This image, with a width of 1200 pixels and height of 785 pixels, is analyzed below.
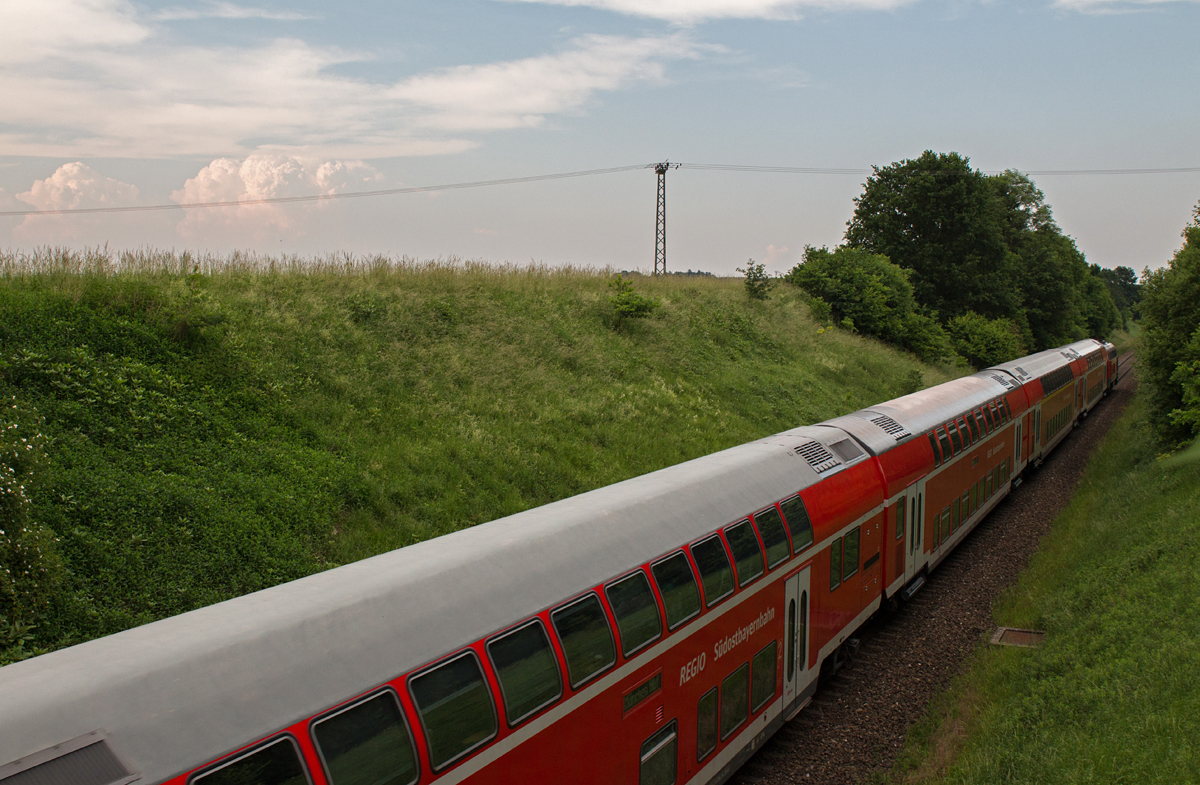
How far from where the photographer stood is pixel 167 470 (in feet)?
39.9

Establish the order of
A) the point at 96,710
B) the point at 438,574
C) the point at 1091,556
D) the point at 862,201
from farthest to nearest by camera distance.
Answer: the point at 862,201 → the point at 1091,556 → the point at 438,574 → the point at 96,710

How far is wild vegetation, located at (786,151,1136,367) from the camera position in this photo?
44375 millimetres

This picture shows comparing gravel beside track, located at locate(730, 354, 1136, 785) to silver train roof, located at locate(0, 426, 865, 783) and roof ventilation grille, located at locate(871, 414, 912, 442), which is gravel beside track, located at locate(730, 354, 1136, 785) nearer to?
roof ventilation grille, located at locate(871, 414, 912, 442)

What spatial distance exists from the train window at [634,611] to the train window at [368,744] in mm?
2148

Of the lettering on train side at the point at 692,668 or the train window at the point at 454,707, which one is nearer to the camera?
the train window at the point at 454,707

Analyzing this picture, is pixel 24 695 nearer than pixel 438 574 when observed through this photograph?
Yes

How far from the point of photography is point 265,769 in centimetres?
378

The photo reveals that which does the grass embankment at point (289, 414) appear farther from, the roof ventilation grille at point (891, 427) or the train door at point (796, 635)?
the train door at point (796, 635)

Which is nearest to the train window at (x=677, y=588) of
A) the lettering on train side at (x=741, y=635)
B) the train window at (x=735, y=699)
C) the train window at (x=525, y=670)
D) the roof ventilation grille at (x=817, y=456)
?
the lettering on train side at (x=741, y=635)

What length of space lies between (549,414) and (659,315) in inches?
461

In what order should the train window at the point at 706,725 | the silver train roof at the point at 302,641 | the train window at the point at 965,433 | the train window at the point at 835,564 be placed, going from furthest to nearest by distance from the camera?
the train window at the point at 965,433 < the train window at the point at 835,564 < the train window at the point at 706,725 < the silver train roof at the point at 302,641

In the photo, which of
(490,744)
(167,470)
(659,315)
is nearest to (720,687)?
(490,744)

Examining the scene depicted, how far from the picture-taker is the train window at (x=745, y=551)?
783 centimetres

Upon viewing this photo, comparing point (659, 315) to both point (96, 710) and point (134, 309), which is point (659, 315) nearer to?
point (134, 309)
